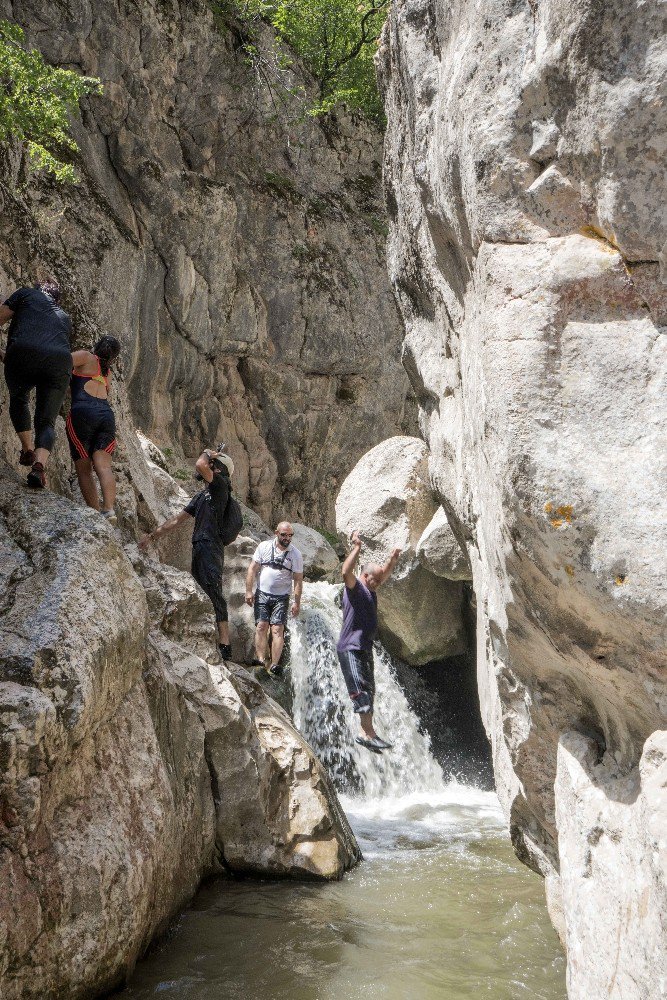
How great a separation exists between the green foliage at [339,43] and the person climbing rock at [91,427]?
16.4m

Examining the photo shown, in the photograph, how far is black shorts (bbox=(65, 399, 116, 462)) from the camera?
6359 millimetres

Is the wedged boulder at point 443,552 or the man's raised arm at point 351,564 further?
the wedged boulder at point 443,552

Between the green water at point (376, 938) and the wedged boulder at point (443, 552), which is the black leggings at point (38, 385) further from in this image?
the wedged boulder at point (443, 552)

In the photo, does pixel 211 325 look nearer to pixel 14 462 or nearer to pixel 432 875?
pixel 14 462

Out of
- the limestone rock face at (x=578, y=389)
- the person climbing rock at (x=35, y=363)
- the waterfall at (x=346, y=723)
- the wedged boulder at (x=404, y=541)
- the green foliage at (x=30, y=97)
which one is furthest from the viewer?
the wedged boulder at (x=404, y=541)

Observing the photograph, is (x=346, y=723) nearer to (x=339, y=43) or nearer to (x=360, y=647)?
(x=360, y=647)

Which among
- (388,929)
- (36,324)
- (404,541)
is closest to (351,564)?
(388,929)

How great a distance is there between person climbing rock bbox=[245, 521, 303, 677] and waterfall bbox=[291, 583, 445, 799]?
7.54 feet

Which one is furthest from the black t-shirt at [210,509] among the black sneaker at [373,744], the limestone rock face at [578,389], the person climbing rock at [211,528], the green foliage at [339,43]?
the green foliage at [339,43]

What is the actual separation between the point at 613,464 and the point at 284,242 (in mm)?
18053

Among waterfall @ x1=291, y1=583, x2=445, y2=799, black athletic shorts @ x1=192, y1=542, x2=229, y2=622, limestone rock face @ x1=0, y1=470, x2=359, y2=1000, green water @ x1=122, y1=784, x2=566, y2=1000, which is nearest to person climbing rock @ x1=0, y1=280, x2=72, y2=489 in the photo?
limestone rock face @ x1=0, y1=470, x2=359, y2=1000

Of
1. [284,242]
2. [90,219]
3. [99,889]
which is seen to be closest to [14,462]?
[99,889]

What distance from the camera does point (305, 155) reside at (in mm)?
20891

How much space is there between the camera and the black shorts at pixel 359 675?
22.2 feet
